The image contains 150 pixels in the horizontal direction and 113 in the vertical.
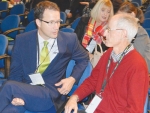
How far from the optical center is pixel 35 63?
2273mm

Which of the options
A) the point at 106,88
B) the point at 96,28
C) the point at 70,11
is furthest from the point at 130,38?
the point at 70,11

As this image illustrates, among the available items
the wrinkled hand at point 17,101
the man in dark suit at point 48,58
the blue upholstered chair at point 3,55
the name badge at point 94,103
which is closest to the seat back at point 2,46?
the blue upholstered chair at point 3,55

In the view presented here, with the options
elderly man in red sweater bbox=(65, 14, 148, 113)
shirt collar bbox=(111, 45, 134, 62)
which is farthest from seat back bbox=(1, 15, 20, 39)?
shirt collar bbox=(111, 45, 134, 62)

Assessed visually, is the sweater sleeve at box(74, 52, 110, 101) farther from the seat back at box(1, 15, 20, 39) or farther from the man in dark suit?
the seat back at box(1, 15, 20, 39)

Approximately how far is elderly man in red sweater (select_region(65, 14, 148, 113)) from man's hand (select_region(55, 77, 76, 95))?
0.18m

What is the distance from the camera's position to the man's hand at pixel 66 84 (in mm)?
2215

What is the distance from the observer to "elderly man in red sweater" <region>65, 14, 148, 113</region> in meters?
1.70

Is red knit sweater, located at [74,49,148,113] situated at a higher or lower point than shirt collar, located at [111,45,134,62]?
lower

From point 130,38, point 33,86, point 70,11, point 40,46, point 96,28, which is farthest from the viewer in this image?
point 70,11

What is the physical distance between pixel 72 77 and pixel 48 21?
483 millimetres

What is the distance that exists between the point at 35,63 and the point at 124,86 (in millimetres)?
805

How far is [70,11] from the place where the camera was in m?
5.75

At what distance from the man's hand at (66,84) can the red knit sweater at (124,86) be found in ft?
0.51

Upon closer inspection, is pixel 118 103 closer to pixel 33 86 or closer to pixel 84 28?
pixel 33 86
